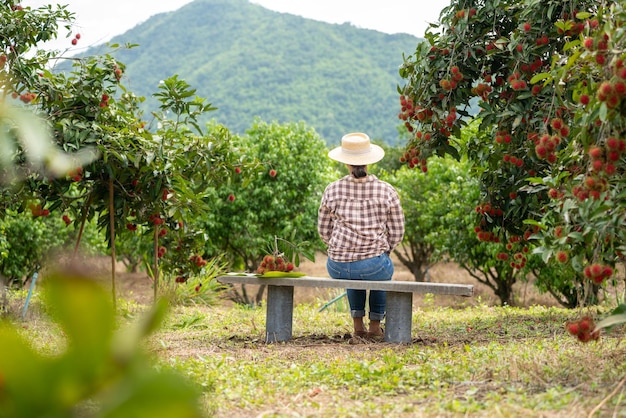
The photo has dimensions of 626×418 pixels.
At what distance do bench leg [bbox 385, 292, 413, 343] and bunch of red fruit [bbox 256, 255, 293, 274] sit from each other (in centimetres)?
80

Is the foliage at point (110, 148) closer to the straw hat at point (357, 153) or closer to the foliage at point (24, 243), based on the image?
the straw hat at point (357, 153)

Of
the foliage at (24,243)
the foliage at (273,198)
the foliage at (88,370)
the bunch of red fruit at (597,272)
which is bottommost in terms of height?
the foliage at (24,243)

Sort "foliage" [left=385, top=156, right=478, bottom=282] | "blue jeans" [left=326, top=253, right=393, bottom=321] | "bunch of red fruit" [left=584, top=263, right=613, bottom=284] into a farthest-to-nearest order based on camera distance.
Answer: "foliage" [left=385, top=156, right=478, bottom=282] < "blue jeans" [left=326, top=253, right=393, bottom=321] < "bunch of red fruit" [left=584, top=263, right=613, bottom=284]

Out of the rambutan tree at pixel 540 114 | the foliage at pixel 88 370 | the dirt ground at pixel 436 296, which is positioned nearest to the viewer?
the foliage at pixel 88 370

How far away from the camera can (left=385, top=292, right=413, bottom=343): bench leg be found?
4.75 meters

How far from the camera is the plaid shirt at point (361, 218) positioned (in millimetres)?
4906

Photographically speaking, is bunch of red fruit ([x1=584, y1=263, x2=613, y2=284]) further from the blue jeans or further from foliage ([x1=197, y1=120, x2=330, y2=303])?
foliage ([x1=197, y1=120, x2=330, y2=303])

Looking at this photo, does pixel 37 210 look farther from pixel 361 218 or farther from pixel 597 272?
pixel 597 272

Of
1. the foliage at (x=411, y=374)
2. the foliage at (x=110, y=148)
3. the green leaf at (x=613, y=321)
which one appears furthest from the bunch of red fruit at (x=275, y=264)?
the green leaf at (x=613, y=321)

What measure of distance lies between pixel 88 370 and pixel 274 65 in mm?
69143

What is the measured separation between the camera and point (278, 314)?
505 centimetres

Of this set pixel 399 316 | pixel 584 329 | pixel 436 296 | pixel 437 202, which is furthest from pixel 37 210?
pixel 436 296

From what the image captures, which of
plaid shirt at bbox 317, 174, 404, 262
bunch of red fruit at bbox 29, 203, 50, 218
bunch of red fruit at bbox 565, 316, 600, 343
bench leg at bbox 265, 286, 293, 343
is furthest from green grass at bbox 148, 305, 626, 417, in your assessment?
bunch of red fruit at bbox 29, 203, 50, 218

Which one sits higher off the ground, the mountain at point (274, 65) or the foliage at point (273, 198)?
the mountain at point (274, 65)
